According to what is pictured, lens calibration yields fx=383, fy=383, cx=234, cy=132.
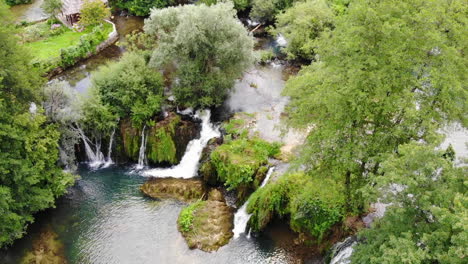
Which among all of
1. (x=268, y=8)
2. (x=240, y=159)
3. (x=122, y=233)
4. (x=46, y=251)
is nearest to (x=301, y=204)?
(x=240, y=159)

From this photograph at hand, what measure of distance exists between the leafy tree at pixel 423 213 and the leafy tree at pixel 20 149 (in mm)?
21768

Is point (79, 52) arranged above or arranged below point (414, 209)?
below

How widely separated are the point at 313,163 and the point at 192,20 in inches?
651

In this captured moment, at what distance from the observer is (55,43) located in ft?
164

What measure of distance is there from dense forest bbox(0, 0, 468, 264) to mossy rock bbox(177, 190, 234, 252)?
0.32ft

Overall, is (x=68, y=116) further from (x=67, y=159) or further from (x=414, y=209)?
(x=414, y=209)

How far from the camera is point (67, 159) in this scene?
3150cm

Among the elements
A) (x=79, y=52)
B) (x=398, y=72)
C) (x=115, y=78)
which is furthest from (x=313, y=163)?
(x=79, y=52)

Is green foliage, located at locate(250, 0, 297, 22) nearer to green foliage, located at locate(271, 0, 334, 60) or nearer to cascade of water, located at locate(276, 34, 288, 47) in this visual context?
cascade of water, located at locate(276, 34, 288, 47)

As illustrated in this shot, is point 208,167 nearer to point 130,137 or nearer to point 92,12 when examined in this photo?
point 130,137

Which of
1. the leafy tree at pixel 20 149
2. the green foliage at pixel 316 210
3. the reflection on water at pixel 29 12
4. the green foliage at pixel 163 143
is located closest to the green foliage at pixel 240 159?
the green foliage at pixel 163 143

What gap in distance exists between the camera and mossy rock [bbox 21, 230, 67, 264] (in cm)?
2598

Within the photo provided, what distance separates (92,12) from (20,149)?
31738mm

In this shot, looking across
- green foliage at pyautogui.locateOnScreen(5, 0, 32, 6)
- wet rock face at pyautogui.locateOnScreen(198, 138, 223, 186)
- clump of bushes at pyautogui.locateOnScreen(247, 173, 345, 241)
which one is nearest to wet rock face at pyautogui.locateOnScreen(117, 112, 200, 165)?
wet rock face at pyautogui.locateOnScreen(198, 138, 223, 186)
